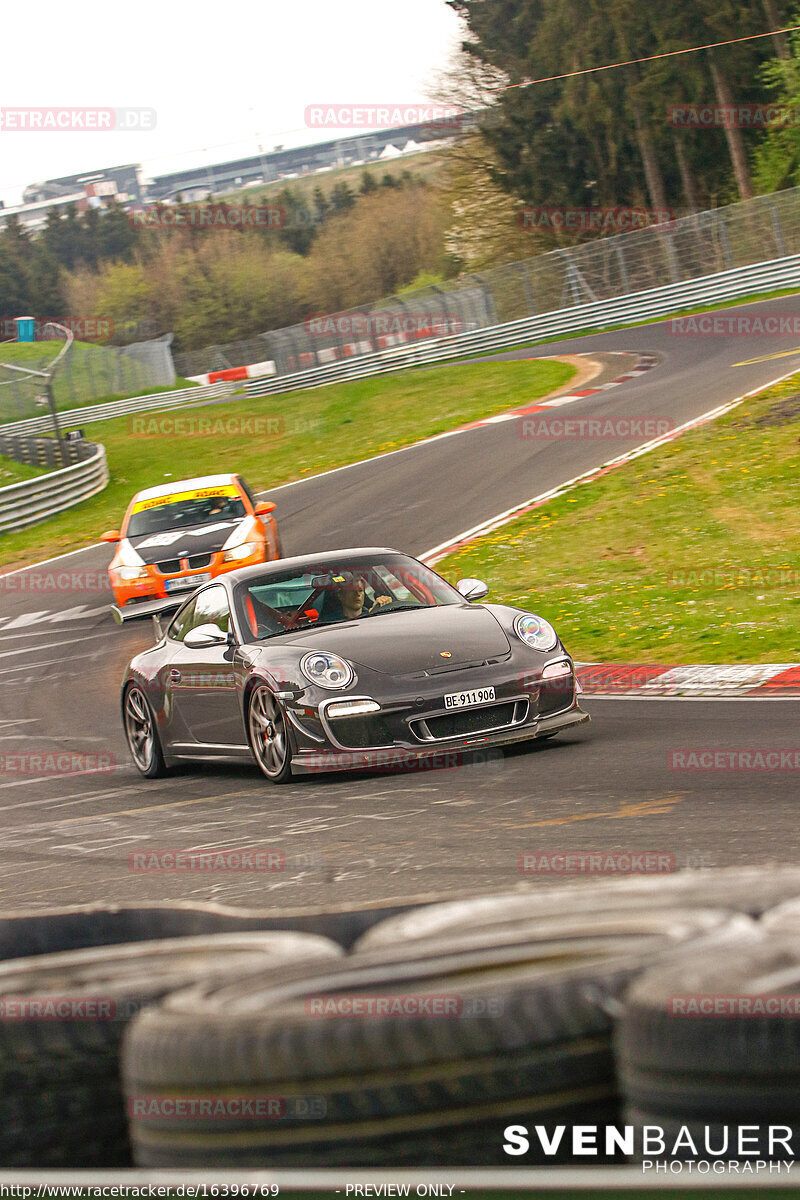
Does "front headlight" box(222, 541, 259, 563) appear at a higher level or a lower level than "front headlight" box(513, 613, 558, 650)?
lower

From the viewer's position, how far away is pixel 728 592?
46.2 ft

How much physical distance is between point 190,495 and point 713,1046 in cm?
1636

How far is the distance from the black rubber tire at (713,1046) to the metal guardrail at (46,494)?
30.0 metres

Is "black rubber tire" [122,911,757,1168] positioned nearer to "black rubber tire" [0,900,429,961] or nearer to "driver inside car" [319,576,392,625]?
"black rubber tire" [0,900,429,961]

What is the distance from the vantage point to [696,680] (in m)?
10.4

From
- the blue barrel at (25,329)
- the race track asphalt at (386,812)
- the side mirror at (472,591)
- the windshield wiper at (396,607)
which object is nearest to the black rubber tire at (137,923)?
the race track asphalt at (386,812)

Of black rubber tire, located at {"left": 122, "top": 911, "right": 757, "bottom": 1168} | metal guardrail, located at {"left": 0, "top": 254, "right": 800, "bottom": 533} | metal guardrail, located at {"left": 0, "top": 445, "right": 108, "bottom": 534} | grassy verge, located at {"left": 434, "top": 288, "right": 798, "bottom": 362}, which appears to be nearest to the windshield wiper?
black rubber tire, located at {"left": 122, "top": 911, "right": 757, "bottom": 1168}

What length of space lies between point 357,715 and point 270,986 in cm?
501

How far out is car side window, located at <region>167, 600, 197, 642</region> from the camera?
987 cm

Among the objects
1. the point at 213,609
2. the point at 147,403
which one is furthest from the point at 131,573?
the point at 147,403

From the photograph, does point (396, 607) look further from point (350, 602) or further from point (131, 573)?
point (131, 573)

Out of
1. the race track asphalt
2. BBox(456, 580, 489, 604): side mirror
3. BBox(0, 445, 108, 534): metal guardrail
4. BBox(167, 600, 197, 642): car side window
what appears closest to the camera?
the race track asphalt

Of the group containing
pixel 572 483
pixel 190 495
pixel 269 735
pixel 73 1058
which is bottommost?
pixel 572 483

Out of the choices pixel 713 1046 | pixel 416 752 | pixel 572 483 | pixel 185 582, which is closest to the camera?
pixel 713 1046
